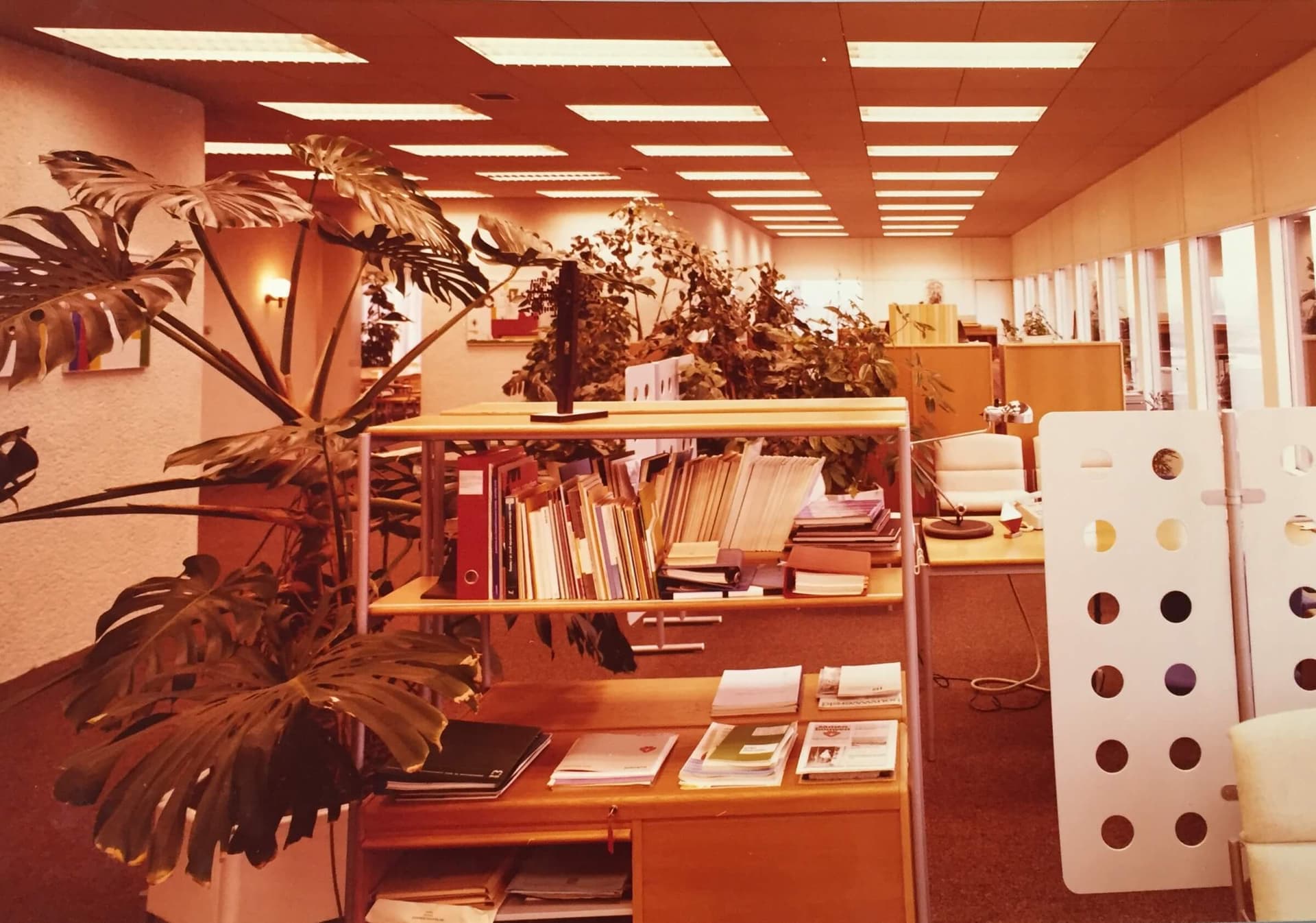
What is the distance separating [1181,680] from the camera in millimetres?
2273

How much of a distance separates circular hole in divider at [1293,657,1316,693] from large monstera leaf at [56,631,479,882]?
190 centimetres

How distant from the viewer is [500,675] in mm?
2678

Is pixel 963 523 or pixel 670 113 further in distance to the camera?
pixel 670 113

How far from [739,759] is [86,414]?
4.15 meters

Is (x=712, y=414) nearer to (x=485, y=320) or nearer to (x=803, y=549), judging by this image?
(x=803, y=549)

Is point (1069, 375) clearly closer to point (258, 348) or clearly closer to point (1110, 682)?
point (1110, 682)

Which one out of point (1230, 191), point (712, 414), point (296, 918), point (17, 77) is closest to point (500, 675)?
point (296, 918)

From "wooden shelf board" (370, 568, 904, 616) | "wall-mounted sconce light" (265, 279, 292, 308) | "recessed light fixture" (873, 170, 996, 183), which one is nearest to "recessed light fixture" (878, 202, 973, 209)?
"recessed light fixture" (873, 170, 996, 183)

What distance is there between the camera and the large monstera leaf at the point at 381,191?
211cm

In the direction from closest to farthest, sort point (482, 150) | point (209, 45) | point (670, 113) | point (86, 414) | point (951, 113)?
point (86, 414)
point (209, 45)
point (670, 113)
point (951, 113)
point (482, 150)

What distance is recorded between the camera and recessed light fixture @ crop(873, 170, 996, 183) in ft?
31.5

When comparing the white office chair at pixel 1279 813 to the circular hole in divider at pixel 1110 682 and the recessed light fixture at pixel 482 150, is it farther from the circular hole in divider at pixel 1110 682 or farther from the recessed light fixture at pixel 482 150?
the recessed light fixture at pixel 482 150

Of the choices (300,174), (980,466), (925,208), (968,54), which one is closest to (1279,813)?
(980,466)

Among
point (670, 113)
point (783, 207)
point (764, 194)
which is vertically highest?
point (783, 207)
